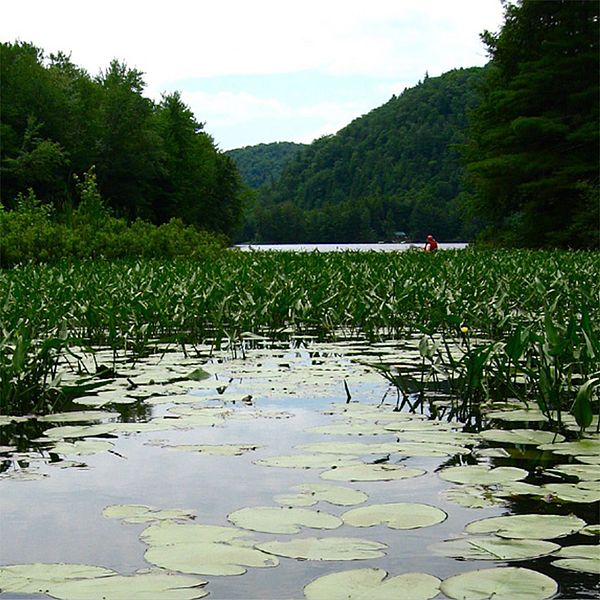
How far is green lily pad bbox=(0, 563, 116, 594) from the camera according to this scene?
172 cm

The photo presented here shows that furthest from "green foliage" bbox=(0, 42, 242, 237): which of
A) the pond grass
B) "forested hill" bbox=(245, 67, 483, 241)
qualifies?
the pond grass

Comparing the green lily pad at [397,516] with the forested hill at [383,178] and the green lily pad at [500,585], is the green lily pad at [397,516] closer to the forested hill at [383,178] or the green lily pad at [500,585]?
the green lily pad at [500,585]

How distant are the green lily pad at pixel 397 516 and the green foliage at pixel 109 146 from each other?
1541 inches

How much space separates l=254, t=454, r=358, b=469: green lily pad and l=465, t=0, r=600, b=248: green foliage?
24125 millimetres

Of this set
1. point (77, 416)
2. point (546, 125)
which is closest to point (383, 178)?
point (546, 125)

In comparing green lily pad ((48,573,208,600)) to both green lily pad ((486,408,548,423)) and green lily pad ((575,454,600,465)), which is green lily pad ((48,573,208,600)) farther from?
green lily pad ((486,408,548,423))

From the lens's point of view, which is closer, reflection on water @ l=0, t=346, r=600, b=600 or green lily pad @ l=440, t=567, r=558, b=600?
green lily pad @ l=440, t=567, r=558, b=600

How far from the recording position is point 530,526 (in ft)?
6.80

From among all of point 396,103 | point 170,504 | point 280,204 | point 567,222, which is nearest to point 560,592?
point 170,504

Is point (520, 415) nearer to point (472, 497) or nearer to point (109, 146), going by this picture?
point (472, 497)

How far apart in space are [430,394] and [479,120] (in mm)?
30734

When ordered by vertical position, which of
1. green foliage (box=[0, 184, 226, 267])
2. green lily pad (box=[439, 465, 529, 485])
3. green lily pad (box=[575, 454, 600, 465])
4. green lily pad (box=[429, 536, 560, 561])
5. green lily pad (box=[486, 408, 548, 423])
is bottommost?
green lily pad (box=[429, 536, 560, 561])

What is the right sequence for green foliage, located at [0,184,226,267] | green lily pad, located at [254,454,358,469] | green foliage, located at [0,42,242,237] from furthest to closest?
green foliage, located at [0,42,242,237]
green foliage, located at [0,184,226,267]
green lily pad, located at [254,454,358,469]

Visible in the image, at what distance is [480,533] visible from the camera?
6.81 ft
